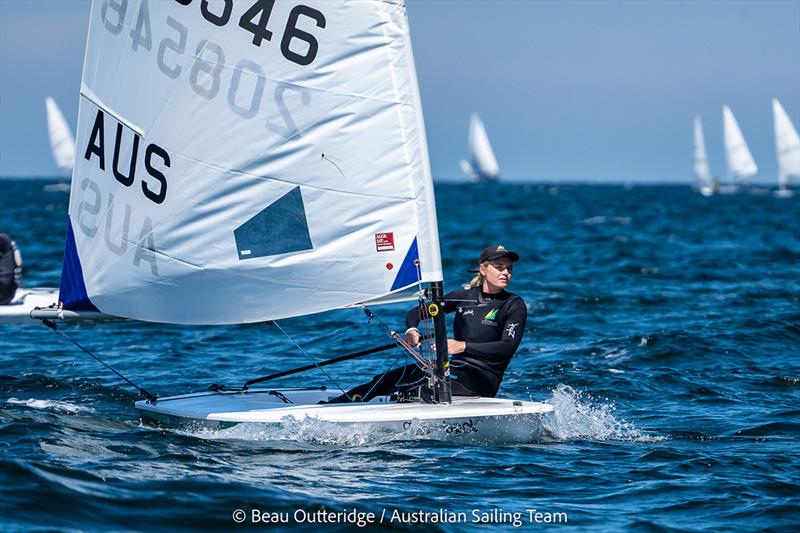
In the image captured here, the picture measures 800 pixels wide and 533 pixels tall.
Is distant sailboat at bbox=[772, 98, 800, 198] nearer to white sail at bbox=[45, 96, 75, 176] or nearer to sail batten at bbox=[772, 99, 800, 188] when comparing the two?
sail batten at bbox=[772, 99, 800, 188]

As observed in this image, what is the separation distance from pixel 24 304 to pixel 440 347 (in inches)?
212

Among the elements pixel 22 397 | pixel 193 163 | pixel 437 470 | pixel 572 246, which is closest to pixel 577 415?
pixel 437 470

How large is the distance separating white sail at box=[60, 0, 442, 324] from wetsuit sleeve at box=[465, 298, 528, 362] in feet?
2.32

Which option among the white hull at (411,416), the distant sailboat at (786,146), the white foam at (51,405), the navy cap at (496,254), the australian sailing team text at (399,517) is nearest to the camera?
the australian sailing team text at (399,517)

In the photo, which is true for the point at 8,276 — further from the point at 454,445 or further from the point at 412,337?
the point at 454,445

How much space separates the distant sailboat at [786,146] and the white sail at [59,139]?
4804 centimetres

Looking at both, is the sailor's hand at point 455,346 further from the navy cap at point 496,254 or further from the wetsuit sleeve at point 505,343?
the navy cap at point 496,254

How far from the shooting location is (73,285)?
800 cm

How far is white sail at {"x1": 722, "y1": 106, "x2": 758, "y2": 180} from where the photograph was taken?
80.8 meters

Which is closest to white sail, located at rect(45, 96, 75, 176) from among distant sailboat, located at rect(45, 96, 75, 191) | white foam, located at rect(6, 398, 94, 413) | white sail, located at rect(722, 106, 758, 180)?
distant sailboat, located at rect(45, 96, 75, 191)

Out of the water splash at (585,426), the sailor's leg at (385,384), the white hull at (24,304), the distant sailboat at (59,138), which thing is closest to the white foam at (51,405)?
the white hull at (24,304)

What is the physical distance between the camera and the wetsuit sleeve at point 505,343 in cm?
793

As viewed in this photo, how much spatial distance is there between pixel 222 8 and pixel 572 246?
21277 millimetres

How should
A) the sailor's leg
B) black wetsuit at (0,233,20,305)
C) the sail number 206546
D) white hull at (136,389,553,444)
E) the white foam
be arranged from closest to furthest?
the sail number 206546
white hull at (136,389,553,444)
the sailor's leg
the white foam
black wetsuit at (0,233,20,305)
